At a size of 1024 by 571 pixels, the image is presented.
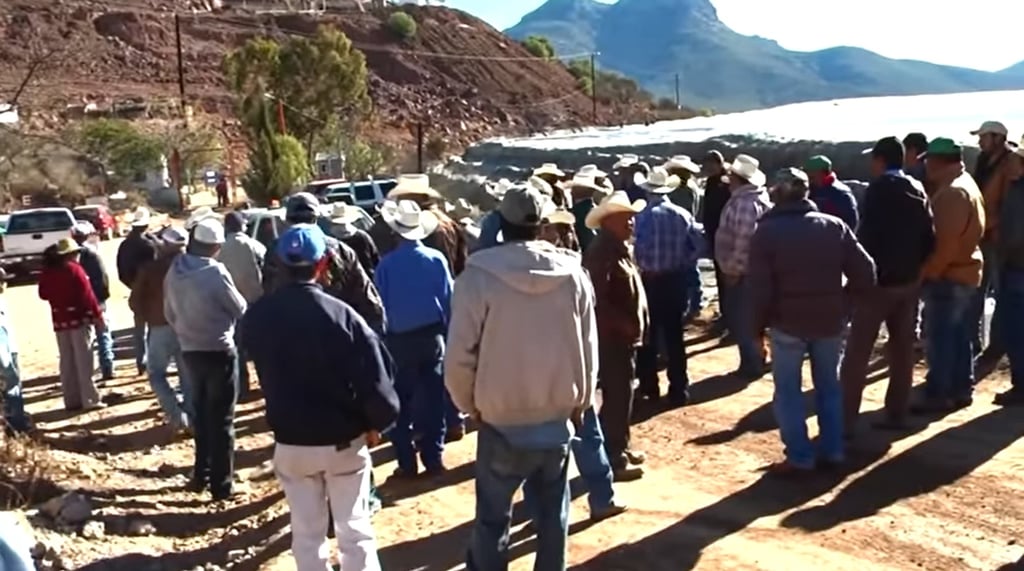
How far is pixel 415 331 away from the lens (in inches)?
320

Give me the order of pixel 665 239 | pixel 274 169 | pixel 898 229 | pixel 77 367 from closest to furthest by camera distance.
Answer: pixel 898 229
pixel 665 239
pixel 77 367
pixel 274 169

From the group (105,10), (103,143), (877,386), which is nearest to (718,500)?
(877,386)

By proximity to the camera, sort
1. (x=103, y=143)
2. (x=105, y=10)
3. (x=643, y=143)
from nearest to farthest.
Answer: (x=643, y=143) → (x=103, y=143) → (x=105, y=10)

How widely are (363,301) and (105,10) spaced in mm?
86467

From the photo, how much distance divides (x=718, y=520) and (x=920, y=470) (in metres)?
1.44

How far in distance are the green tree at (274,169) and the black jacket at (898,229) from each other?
36515mm

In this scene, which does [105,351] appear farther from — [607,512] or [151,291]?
[607,512]

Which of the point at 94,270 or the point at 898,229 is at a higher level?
the point at 898,229

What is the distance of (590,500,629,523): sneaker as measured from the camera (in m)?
7.07

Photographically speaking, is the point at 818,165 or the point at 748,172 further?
the point at 748,172

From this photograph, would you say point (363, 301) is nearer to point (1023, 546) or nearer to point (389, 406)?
point (389, 406)

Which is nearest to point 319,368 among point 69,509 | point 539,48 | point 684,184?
point 69,509

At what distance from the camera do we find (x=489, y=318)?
528cm

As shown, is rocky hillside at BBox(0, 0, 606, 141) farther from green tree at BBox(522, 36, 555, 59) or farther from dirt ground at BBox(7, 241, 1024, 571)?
dirt ground at BBox(7, 241, 1024, 571)
